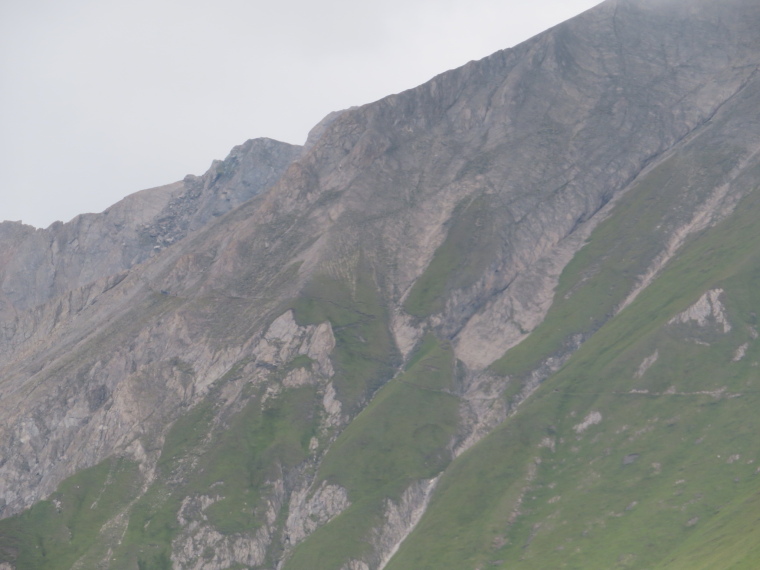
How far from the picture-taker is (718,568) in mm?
197375

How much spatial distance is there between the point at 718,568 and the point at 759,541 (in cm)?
1072

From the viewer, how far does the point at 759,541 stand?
19925 centimetres
